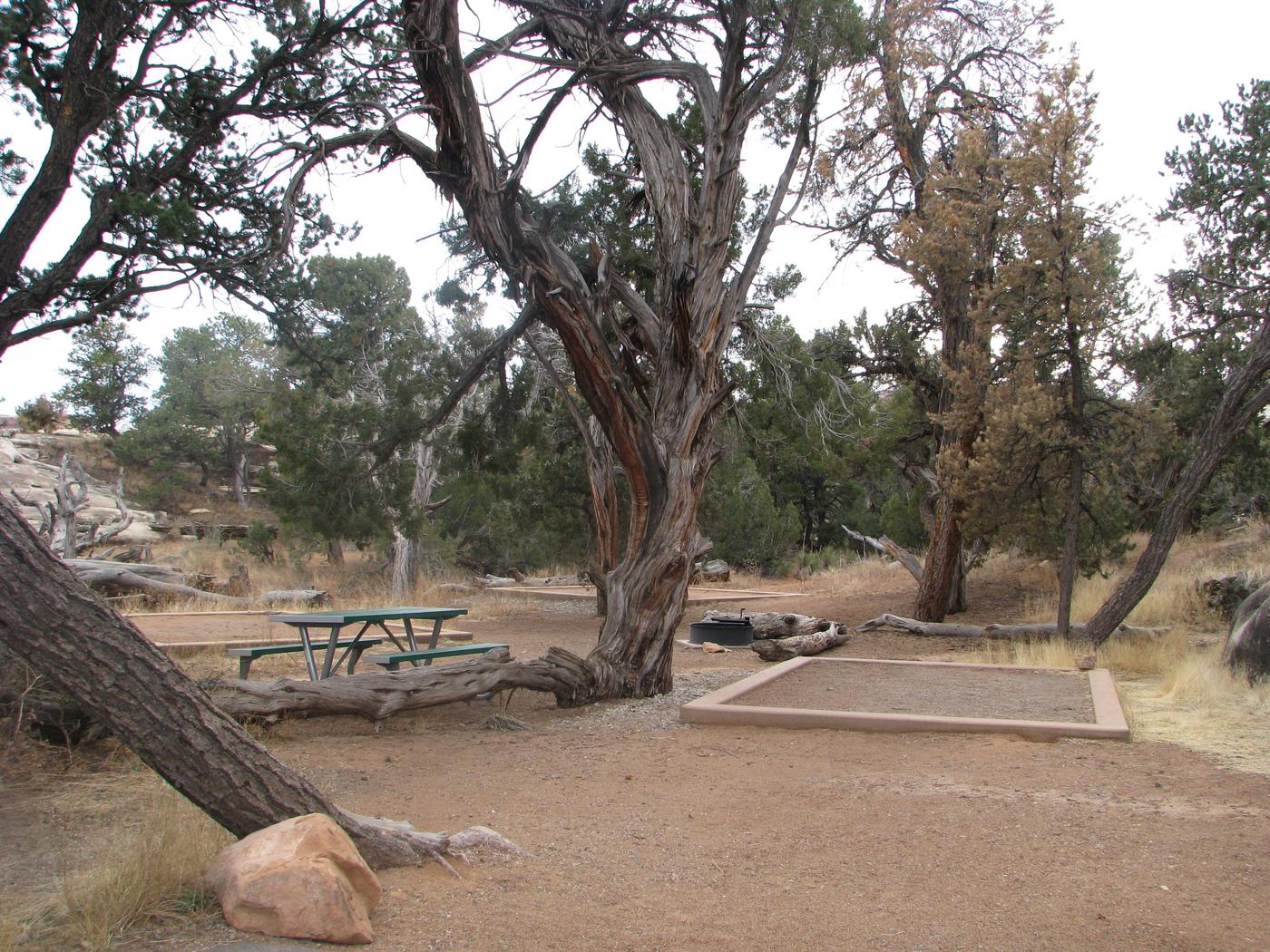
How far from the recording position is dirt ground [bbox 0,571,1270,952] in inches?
136

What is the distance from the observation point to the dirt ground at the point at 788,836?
11.4 feet

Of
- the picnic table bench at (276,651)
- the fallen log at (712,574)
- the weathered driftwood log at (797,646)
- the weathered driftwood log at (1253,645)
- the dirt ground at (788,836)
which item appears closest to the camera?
the dirt ground at (788,836)

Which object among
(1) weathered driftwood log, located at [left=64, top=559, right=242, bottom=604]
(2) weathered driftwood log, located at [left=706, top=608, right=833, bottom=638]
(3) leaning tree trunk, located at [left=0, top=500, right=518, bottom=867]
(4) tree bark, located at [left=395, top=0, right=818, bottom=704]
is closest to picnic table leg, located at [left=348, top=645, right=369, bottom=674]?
(4) tree bark, located at [left=395, top=0, right=818, bottom=704]

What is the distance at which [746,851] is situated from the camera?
446 cm

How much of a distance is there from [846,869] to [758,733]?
305 centimetres

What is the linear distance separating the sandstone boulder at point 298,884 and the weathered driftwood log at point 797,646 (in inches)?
359

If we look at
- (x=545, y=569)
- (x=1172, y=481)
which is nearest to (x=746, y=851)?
(x=1172, y=481)

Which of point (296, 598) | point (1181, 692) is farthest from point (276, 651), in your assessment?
point (296, 598)

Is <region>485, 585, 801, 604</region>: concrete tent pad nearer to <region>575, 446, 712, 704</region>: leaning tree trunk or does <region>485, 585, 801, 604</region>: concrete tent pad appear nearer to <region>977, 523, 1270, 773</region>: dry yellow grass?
<region>977, 523, 1270, 773</region>: dry yellow grass

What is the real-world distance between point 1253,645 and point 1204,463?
2726 mm

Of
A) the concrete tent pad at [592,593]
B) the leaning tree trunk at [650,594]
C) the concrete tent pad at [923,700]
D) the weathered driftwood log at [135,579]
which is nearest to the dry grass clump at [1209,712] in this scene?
the concrete tent pad at [923,700]

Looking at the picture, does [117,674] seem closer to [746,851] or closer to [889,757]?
[746,851]

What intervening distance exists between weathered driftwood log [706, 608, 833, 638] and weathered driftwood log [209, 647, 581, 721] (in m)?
6.15

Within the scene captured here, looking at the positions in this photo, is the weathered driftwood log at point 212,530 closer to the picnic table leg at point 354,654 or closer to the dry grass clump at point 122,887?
the picnic table leg at point 354,654
